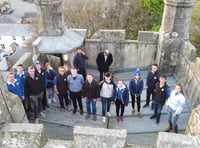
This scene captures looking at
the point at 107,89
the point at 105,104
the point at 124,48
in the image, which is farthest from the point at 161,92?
the point at 124,48

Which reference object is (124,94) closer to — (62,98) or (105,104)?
(105,104)

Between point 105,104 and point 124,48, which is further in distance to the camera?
point 124,48

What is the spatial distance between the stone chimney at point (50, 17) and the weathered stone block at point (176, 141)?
554 centimetres

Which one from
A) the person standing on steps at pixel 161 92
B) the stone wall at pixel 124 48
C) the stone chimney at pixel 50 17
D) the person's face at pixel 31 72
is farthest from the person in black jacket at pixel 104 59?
the person's face at pixel 31 72

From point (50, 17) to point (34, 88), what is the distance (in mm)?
2686

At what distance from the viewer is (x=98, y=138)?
10.5 ft

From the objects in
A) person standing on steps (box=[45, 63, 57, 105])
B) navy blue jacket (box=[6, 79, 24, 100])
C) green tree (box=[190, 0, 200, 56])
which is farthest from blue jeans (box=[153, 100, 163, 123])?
green tree (box=[190, 0, 200, 56])

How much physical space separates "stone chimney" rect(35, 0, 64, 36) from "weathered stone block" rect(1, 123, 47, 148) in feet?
15.8

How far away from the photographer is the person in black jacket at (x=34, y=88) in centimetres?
577

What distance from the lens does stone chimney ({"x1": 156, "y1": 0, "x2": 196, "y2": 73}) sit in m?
7.39

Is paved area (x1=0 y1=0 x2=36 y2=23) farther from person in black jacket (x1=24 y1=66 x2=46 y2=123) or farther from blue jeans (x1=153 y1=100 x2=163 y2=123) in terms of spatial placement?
blue jeans (x1=153 y1=100 x2=163 y2=123)

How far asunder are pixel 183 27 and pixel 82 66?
11.0ft

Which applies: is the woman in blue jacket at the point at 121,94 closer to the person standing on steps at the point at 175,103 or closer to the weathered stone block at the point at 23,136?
the person standing on steps at the point at 175,103

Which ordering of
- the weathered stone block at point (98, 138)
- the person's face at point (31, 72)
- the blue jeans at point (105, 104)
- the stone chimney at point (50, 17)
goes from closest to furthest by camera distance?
the weathered stone block at point (98, 138) < the person's face at point (31, 72) < the blue jeans at point (105, 104) < the stone chimney at point (50, 17)
